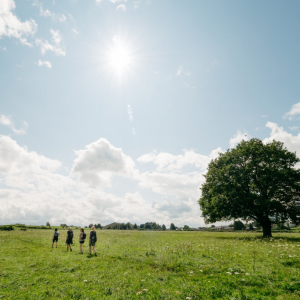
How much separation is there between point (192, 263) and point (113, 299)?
21.0 feet

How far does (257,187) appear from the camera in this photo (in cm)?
3097

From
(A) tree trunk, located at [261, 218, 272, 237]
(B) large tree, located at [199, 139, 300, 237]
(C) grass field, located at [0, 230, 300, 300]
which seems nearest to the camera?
(C) grass field, located at [0, 230, 300, 300]

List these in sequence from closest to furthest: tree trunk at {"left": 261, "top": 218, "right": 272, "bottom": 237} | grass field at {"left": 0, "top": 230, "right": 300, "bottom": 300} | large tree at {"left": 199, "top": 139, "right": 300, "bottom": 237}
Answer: grass field at {"left": 0, "top": 230, "right": 300, "bottom": 300} → large tree at {"left": 199, "top": 139, "right": 300, "bottom": 237} → tree trunk at {"left": 261, "top": 218, "right": 272, "bottom": 237}

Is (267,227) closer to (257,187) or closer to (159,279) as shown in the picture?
(257,187)

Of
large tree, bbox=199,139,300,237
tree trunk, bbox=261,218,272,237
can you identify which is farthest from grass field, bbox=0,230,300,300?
tree trunk, bbox=261,218,272,237

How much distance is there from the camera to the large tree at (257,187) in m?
29.3

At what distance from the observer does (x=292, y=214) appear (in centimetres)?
2967

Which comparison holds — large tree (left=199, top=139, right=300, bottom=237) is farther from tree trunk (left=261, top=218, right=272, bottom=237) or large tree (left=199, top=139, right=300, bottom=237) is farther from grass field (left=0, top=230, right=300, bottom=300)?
grass field (left=0, top=230, right=300, bottom=300)

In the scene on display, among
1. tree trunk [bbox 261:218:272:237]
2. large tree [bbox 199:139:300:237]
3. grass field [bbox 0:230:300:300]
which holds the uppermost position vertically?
large tree [bbox 199:139:300:237]

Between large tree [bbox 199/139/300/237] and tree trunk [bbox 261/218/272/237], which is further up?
large tree [bbox 199/139/300/237]

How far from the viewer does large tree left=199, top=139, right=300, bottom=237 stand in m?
29.3

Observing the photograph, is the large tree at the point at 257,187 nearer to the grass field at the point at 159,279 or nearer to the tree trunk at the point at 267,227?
the tree trunk at the point at 267,227

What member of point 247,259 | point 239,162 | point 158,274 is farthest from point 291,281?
point 239,162

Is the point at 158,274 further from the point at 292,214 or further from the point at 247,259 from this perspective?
the point at 292,214
